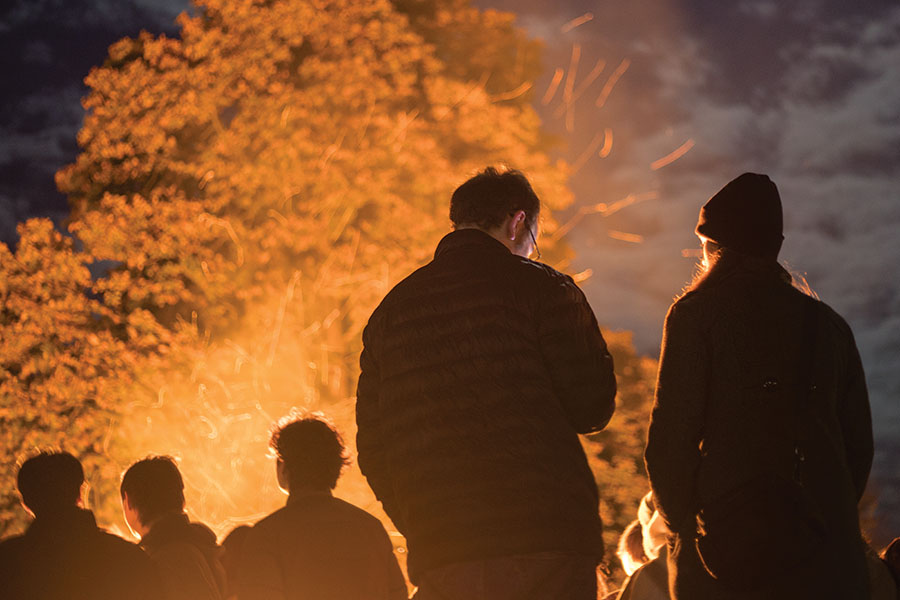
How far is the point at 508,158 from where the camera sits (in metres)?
15.5

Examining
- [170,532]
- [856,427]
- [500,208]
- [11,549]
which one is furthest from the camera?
[170,532]

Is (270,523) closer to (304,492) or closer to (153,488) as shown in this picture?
(304,492)

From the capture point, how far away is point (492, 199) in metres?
3.31

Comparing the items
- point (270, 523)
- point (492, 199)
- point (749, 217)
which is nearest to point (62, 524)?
point (270, 523)

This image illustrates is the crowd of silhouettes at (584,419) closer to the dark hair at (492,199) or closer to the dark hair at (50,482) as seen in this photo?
the dark hair at (492,199)

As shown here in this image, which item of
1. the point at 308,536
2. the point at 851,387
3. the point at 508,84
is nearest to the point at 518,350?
the point at 851,387

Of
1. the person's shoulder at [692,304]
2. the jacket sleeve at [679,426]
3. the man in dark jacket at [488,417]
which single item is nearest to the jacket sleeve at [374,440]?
the man in dark jacket at [488,417]

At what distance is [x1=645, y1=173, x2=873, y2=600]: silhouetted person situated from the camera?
8.63ft

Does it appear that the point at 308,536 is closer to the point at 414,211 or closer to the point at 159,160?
the point at 414,211

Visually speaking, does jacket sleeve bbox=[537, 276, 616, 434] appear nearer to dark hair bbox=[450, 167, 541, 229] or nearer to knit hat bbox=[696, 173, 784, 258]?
dark hair bbox=[450, 167, 541, 229]

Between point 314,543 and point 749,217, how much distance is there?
2.71 metres

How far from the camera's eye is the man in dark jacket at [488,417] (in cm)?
268

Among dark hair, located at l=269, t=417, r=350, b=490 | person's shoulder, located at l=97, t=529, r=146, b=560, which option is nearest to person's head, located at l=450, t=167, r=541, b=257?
A: dark hair, located at l=269, t=417, r=350, b=490

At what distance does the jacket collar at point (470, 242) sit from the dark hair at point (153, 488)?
2733 millimetres
